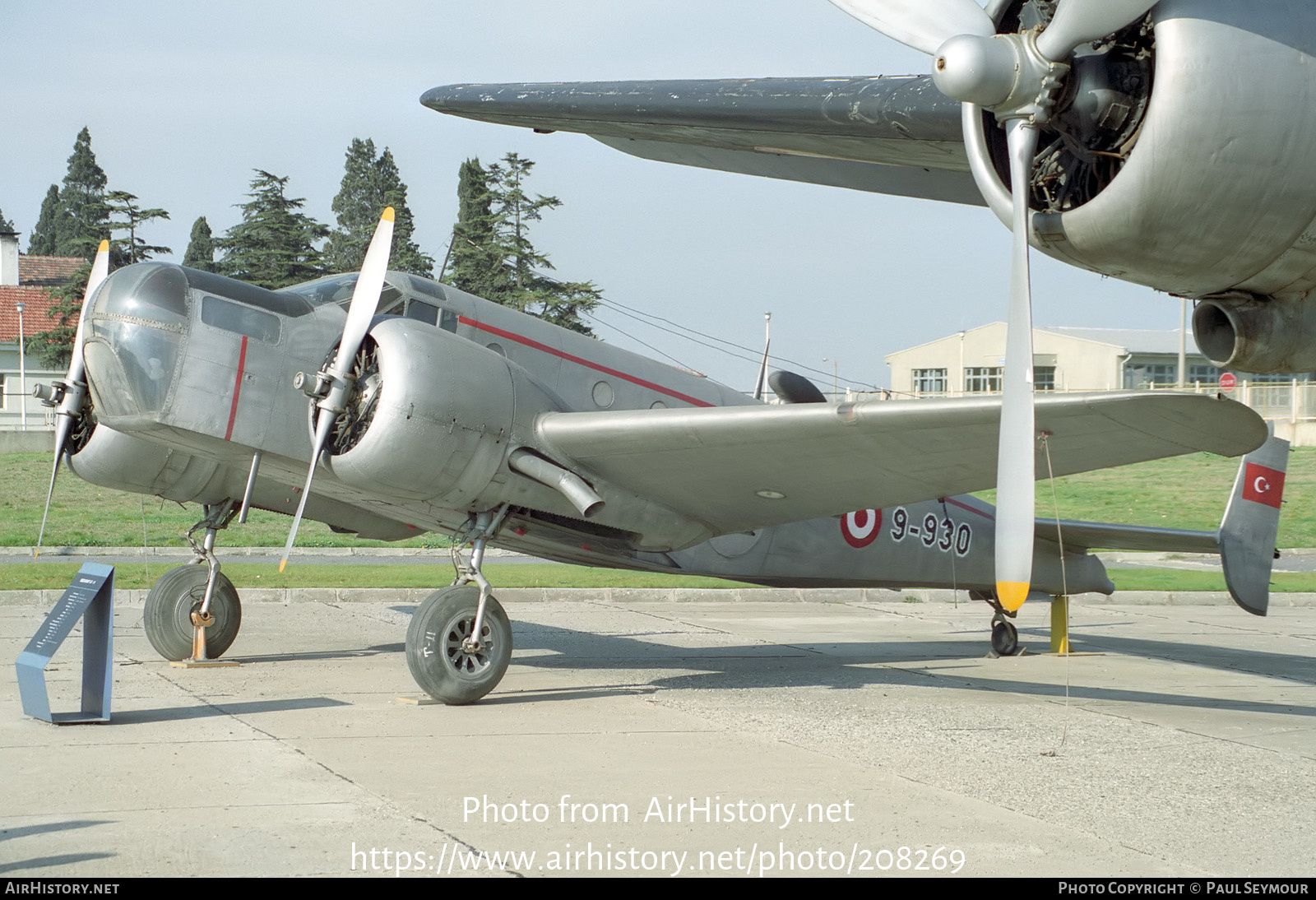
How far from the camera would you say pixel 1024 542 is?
554 centimetres

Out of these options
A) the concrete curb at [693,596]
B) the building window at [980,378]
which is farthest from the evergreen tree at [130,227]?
the building window at [980,378]

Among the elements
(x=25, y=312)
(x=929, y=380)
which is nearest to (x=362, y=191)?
(x=25, y=312)

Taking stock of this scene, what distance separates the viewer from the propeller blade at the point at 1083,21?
15.2ft

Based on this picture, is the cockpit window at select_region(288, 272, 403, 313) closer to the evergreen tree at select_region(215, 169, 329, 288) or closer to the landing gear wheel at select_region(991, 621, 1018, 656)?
the landing gear wheel at select_region(991, 621, 1018, 656)

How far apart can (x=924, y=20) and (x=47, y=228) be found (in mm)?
100382

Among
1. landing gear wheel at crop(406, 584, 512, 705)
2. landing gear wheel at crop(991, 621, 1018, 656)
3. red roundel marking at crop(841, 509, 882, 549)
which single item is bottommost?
landing gear wheel at crop(991, 621, 1018, 656)

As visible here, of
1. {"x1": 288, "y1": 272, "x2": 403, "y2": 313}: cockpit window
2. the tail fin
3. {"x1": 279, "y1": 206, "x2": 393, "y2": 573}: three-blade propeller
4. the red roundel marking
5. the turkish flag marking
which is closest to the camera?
{"x1": 279, "y1": 206, "x2": 393, "y2": 573}: three-blade propeller

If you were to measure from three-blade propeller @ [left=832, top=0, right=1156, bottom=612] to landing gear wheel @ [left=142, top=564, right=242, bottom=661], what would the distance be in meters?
7.31

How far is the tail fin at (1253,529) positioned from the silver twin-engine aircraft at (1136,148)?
5.00 metres

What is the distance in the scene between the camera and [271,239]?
38062 mm

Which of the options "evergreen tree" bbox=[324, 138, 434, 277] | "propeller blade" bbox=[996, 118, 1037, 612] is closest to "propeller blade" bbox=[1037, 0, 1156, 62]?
"propeller blade" bbox=[996, 118, 1037, 612]

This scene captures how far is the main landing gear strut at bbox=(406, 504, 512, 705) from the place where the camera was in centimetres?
841

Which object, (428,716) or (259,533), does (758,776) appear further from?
(259,533)

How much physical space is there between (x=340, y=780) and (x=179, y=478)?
5600 mm
